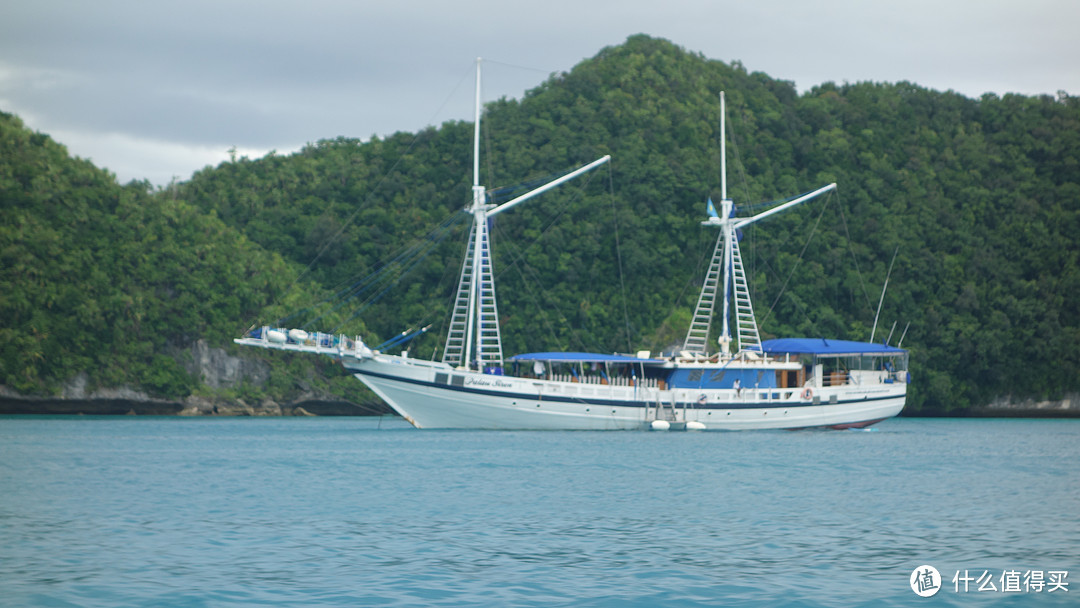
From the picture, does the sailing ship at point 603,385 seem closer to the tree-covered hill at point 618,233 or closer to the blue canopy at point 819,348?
the blue canopy at point 819,348

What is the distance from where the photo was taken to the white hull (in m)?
55.0

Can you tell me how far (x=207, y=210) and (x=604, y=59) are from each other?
45.7 meters

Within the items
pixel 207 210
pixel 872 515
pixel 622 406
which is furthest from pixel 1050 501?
pixel 207 210

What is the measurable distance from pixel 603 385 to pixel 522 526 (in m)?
33.4

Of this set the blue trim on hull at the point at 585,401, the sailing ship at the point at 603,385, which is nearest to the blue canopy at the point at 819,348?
the sailing ship at the point at 603,385

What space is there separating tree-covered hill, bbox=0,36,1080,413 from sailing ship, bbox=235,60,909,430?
108 feet

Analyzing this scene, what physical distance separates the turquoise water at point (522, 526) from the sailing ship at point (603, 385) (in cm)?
987

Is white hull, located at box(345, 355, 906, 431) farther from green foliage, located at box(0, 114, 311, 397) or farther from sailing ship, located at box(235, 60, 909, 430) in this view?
green foliage, located at box(0, 114, 311, 397)

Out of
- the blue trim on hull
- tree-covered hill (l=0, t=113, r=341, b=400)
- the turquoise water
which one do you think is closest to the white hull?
the blue trim on hull

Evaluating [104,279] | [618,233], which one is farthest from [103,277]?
[618,233]

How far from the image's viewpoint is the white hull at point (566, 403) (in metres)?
55.0

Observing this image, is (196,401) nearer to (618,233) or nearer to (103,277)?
(103,277)

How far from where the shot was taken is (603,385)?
5709 centimetres

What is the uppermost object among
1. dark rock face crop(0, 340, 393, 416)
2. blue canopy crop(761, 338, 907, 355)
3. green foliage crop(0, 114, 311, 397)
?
green foliage crop(0, 114, 311, 397)
